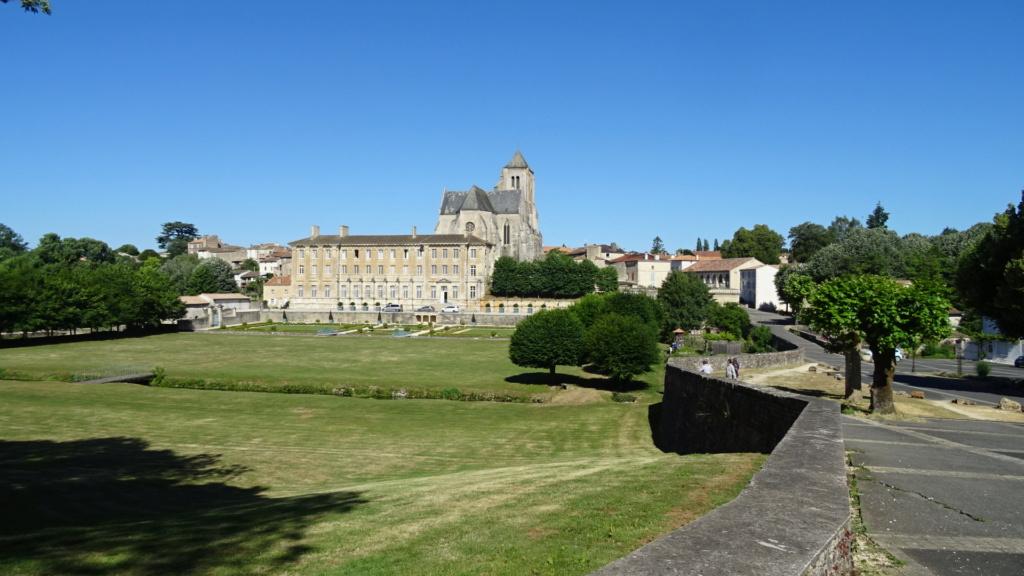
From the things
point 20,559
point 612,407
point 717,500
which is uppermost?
point 717,500

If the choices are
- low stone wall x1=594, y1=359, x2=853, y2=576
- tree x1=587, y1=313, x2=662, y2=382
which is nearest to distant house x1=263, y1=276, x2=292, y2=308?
tree x1=587, y1=313, x2=662, y2=382

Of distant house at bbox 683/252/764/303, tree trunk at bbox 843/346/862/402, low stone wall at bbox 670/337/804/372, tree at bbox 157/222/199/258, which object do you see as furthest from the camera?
tree at bbox 157/222/199/258

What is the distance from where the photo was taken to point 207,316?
68438 millimetres

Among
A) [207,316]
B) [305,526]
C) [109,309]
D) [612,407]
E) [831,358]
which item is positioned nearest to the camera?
[305,526]

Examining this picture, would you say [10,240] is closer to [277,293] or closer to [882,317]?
[277,293]

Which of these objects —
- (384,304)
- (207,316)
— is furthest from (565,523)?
(384,304)

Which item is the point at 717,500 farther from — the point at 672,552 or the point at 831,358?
the point at 831,358

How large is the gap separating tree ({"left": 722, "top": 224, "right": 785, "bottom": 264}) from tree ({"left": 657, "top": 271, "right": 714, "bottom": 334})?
57.0 meters

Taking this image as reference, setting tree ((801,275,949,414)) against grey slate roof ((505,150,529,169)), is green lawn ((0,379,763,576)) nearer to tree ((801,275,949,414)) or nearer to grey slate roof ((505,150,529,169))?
tree ((801,275,949,414))

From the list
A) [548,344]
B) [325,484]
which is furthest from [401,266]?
[325,484]

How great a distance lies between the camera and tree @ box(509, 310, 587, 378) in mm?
33562

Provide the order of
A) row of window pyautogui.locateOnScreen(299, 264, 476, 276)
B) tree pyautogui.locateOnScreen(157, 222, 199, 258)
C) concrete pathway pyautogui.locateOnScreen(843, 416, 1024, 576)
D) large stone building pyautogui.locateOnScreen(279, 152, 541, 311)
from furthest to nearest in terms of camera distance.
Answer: tree pyautogui.locateOnScreen(157, 222, 199, 258)
row of window pyautogui.locateOnScreen(299, 264, 476, 276)
large stone building pyautogui.locateOnScreen(279, 152, 541, 311)
concrete pathway pyautogui.locateOnScreen(843, 416, 1024, 576)

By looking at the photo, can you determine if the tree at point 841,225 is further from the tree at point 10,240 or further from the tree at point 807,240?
the tree at point 10,240

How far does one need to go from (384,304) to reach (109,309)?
33635 millimetres
